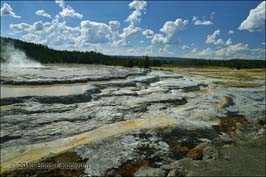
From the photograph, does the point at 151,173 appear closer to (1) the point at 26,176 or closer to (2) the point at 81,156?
(2) the point at 81,156

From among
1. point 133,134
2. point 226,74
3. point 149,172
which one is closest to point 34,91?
point 133,134

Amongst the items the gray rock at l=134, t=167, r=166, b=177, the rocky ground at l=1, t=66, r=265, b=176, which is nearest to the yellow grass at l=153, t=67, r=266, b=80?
the rocky ground at l=1, t=66, r=265, b=176

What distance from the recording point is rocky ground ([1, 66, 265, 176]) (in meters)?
11.8

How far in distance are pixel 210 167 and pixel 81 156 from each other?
5.71 m

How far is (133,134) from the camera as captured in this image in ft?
49.4

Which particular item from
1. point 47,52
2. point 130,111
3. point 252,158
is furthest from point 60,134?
point 47,52

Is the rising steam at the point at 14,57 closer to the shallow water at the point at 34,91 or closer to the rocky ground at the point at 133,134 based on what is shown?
the shallow water at the point at 34,91

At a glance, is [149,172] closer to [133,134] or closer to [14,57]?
[133,134]

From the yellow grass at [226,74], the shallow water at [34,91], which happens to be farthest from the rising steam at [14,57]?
the shallow water at [34,91]

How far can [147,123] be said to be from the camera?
57.0ft

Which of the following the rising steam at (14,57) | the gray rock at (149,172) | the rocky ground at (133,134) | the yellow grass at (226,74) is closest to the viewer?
the gray rock at (149,172)

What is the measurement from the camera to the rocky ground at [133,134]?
463 inches

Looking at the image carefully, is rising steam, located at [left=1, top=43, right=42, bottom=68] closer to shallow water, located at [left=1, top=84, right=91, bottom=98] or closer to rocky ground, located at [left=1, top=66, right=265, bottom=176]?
shallow water, located at [left=1, top=84, right=91, bottom=98]

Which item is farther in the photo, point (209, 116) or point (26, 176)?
point (209, 116)
